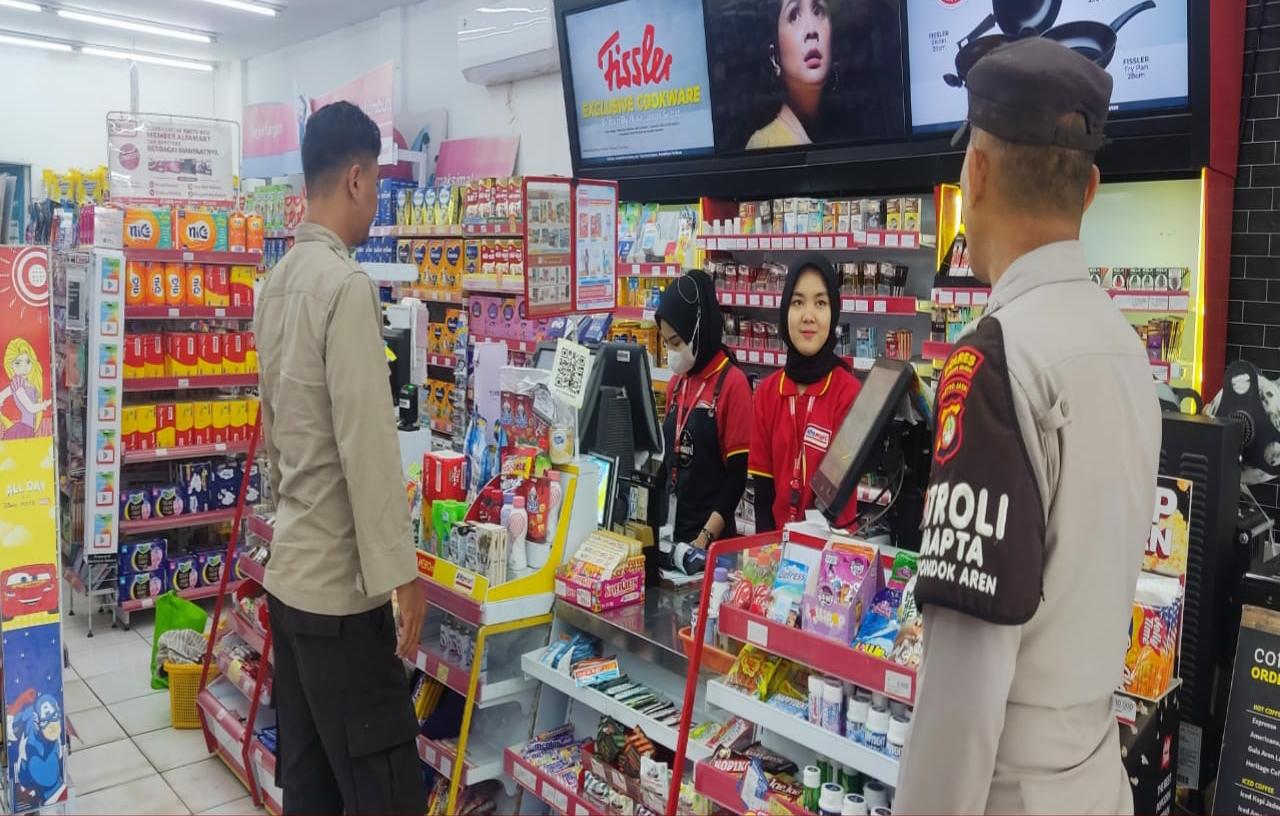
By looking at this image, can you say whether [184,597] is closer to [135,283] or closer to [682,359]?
[135,283]

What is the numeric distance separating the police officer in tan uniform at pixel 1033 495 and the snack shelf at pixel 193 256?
557 centimetres

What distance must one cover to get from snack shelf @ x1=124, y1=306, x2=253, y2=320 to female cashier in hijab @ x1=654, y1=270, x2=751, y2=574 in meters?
3.22

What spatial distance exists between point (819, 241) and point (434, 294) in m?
3.73

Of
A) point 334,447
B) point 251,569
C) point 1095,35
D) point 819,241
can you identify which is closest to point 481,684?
point 334,447

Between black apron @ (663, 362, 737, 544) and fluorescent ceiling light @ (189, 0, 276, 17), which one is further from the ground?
fluorescent ceiling light @ (189, 0, 276, 17)

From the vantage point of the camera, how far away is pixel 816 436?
3.51m

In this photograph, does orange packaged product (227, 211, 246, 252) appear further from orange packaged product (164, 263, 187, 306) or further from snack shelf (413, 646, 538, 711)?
snack shelf (413, 646, 538, 711)

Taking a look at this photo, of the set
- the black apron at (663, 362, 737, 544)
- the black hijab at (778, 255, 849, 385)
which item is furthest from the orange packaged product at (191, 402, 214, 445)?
the black hijab at (778, 255, 849, 385)

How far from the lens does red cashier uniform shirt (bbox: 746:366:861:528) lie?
11.6 ft

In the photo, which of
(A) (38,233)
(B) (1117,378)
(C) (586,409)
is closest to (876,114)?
(C) (586,409)

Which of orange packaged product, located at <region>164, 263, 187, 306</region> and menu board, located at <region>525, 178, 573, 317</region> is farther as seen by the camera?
orange packaged product, located at <region>164, 263, 187, 306</region>

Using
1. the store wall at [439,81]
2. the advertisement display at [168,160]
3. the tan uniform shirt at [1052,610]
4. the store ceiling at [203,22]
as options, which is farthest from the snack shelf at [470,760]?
the store ceiling at [203,22]

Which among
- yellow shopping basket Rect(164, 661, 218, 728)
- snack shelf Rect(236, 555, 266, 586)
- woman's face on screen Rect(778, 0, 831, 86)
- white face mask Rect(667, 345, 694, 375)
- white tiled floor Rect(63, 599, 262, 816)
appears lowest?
white tiled floor Rect(63, 599, 262, 816)

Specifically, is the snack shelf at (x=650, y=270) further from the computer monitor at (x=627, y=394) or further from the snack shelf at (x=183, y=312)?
the computer monitor at (x=627, y=394)
